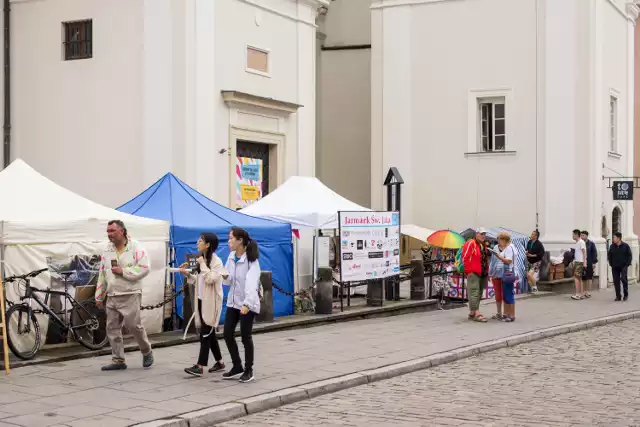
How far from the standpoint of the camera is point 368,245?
65.1ft

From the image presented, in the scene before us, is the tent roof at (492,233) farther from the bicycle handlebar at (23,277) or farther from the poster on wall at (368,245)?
the bicycle handlebar at (23,277)

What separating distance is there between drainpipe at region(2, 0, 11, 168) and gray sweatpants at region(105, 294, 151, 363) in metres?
12.0

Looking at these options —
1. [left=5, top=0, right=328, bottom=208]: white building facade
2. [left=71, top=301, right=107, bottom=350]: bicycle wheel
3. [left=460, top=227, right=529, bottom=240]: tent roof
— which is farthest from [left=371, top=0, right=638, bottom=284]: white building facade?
[left=71, top=301, right=107, bottom=350]: bicycle wheel

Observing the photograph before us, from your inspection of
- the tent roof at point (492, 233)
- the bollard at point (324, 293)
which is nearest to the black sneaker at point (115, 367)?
the bollard at point (324, 293)

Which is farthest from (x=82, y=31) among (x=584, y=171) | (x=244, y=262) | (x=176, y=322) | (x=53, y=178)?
(x=584, y=171)

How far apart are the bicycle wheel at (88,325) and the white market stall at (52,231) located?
17.3 inches

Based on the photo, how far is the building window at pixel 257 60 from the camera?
79.6ft

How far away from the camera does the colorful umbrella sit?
76.6 ft

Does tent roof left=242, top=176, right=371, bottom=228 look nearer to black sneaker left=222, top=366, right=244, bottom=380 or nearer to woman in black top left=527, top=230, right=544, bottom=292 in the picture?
woman in black top left=527, top=230, right=544, bottom=292

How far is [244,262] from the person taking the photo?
37.6 feet

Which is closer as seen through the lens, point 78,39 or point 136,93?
point 136,93

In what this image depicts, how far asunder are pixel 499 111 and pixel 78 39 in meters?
13.4

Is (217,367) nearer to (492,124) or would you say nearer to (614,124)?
(492,124)

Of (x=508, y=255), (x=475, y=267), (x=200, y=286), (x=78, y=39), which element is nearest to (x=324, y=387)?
(x=200, y=286)
